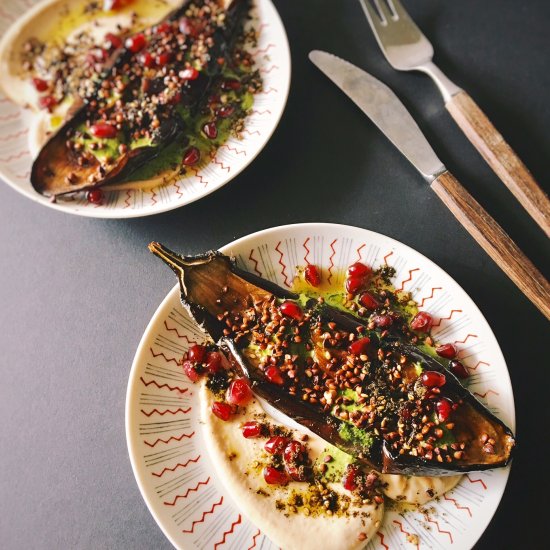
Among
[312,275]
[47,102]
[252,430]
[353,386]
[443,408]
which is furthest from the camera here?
[47,102]

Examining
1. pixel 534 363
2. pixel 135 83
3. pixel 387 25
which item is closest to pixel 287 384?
pixel 534 363

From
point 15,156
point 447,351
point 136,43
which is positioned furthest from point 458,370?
point 15,156

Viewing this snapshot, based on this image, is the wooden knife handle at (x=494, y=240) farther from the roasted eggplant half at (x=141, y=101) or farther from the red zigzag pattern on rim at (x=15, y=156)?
the red zigzag pattern on rim at (x=15, y=156)

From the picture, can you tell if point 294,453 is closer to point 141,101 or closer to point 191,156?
point 191,156

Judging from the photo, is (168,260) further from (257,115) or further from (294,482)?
(294,482)

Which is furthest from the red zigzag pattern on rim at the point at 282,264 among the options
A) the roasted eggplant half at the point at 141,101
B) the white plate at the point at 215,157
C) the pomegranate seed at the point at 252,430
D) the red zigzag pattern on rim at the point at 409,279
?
the roasted eggplant half at the point at 141,101

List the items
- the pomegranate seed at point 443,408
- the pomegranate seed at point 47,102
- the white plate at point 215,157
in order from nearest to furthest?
the pomegranate seed at point 443,408, the white plate at point 215,157, the pomegranate seed at point 47,102
